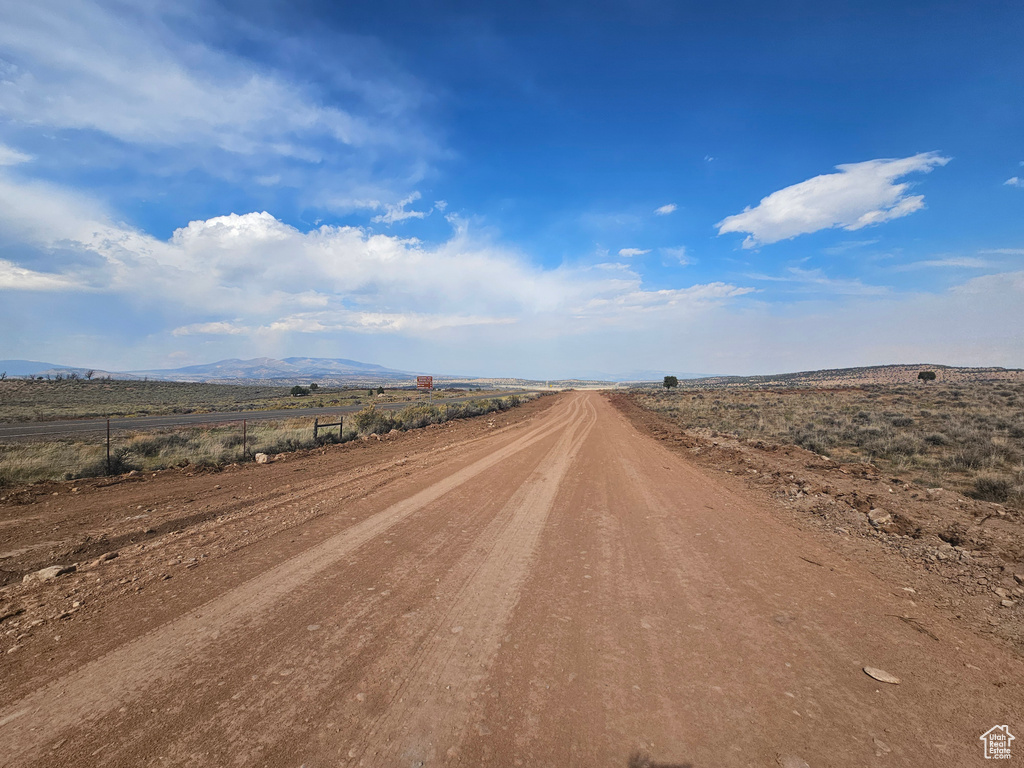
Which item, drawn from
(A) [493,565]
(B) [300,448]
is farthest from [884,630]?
(B) [300,448]

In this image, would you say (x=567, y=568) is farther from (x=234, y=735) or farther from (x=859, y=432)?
(x=859, y=432)

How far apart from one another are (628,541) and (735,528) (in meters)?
2.09

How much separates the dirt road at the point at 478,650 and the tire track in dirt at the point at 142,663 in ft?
0.06

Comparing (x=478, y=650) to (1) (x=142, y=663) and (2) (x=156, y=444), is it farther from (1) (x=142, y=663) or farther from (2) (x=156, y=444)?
(2) (x=156, y=444)

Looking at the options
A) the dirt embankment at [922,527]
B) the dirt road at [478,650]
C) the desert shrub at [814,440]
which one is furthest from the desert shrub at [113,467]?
the desert shrub at [814,440]

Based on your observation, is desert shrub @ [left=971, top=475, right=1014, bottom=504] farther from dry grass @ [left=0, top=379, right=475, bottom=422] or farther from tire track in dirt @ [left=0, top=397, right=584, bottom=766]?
dry grass @ [left=0, top=379, right=475, bottom=422]

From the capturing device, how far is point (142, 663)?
356cm

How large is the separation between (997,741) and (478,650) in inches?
146

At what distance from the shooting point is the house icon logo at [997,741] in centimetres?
273

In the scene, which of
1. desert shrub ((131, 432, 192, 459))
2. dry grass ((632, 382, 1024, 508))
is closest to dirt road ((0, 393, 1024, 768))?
dry grass ((632, 382, 1024, 508))

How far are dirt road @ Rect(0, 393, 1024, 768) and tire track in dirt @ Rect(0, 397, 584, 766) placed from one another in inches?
0.8

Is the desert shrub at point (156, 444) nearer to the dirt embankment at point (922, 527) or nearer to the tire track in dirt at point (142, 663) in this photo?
the tire track in dirt at point (142, 663)

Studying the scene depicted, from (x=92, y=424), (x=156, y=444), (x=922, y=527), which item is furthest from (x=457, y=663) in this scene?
(x=92, y=424)

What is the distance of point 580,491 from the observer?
9.42 meters
